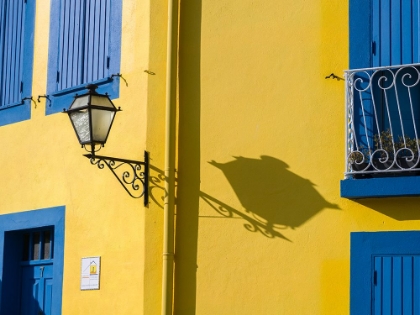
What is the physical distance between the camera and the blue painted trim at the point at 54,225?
10164mm

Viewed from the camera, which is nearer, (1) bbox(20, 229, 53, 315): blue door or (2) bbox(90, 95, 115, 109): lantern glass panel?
(2) bbox(90, 95, 115, 109): lantern glass panel

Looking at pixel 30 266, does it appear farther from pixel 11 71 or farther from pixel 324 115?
pixel 324 115

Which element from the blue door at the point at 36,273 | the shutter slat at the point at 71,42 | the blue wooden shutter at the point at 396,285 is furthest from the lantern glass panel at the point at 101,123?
the blue wooden shutter at the point at 396,285

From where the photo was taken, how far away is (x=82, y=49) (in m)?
10.4

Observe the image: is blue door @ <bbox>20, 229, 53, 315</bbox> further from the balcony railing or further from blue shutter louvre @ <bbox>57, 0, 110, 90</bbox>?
the balcony railing

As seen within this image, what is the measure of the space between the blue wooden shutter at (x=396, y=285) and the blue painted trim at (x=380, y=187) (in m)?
0.55

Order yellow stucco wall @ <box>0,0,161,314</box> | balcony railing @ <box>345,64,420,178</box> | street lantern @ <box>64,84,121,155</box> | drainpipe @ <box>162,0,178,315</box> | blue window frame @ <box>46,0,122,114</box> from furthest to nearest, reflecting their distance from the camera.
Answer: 1. blue window frame @ <box>46,0,122,114</box>
2. yellow stucco wall @ <box>0,0,161,314</box>
3. drainpipe @ <box>162,0,178,315</box>
4. street lantern @ <box>64,84,121,155</box>
5. balcony railing @ <box>345,64,420,178</box>

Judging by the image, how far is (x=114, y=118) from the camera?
32.0 feet

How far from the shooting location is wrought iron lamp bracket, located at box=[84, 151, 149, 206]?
9.30m

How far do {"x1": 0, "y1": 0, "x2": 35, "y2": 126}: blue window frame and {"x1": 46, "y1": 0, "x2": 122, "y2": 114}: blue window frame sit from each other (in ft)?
1.37

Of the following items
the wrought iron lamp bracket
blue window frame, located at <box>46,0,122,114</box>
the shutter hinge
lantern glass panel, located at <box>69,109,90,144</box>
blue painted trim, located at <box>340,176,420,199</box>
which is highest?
blue window frame, located at <box>46,0,122,114</box>

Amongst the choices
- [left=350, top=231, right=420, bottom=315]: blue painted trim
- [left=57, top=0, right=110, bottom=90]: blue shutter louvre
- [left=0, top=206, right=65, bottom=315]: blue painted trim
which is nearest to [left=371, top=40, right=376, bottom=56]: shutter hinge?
[left=350, top=231, right=420, bottom=315]: blue painted trim

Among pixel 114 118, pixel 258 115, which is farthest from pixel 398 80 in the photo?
pixel 114 118

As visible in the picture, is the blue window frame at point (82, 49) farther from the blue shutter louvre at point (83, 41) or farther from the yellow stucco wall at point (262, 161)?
the yellow stucco wall at point (262, 161)
